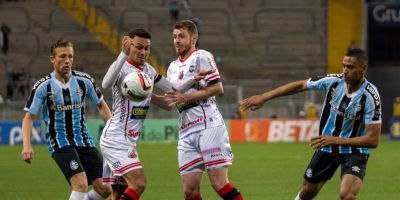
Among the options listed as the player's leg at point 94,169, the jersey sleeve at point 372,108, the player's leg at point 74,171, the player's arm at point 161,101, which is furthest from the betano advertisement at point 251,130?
the jersey sleeve at point 372,108

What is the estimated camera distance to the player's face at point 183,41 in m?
10.4

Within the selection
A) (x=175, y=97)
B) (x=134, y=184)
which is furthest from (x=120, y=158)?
(x=175, y=97)

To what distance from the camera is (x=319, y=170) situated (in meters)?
10.7

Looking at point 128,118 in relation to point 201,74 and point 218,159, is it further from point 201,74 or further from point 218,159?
point 218,159

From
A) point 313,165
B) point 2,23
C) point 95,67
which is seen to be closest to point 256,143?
point 95,67

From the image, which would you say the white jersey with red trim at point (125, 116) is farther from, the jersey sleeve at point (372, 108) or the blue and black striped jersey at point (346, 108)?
the jersey sleeve at point (372, 108)

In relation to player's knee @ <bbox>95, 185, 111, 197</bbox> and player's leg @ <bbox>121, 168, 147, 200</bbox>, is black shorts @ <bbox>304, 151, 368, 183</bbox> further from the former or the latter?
player's knee @ <bbox>95, 185, 111, 197</bbox>

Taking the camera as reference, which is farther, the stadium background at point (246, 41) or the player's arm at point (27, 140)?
the stadium background at point (246, 41)

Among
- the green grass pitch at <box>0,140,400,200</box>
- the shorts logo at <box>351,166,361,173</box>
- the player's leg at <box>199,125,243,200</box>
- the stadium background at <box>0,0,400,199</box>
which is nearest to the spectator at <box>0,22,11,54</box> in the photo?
the stadium background at <box>0,0,400,199</box>

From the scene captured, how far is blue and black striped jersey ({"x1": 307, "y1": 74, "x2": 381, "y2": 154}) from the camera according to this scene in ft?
33.8

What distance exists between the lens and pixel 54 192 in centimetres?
1534

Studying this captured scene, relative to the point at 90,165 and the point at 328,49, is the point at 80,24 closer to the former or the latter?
the point at 328,49

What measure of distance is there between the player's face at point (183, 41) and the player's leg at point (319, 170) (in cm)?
189

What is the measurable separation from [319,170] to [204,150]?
135 cm
